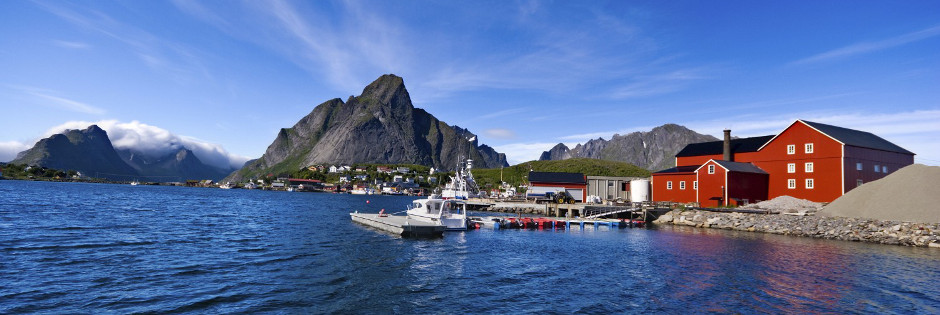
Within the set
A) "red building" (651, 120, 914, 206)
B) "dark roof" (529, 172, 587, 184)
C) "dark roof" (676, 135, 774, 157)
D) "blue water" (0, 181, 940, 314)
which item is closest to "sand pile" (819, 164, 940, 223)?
"red building" (651, 120, 914, 206)

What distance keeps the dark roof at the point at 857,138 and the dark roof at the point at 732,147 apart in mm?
6960

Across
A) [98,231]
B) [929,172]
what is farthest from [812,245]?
[98,231]

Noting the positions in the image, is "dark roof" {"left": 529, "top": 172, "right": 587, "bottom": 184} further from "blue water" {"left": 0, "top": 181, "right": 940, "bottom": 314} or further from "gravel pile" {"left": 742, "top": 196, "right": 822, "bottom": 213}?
"blue water" {"left": 0, "top": 181, "right": 940, "bottom": 314}

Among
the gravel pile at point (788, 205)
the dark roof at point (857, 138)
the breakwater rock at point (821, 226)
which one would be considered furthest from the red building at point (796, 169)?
the breakwater rock at point (821, 226)

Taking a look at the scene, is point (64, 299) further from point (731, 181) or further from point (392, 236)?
point (731, 181)

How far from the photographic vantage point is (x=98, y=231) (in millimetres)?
30719

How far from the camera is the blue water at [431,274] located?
15.4m

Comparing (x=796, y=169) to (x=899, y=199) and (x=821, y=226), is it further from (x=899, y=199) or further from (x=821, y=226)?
(x=821, y=226)

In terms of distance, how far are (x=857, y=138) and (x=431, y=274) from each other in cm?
6317

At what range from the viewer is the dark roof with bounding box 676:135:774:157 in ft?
205

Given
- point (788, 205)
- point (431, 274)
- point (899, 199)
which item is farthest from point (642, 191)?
point (431, 274)

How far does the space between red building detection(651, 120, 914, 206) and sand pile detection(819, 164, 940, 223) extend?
23.0 ft

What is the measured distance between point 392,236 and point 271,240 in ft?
29.1

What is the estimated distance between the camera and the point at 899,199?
1586 inches
